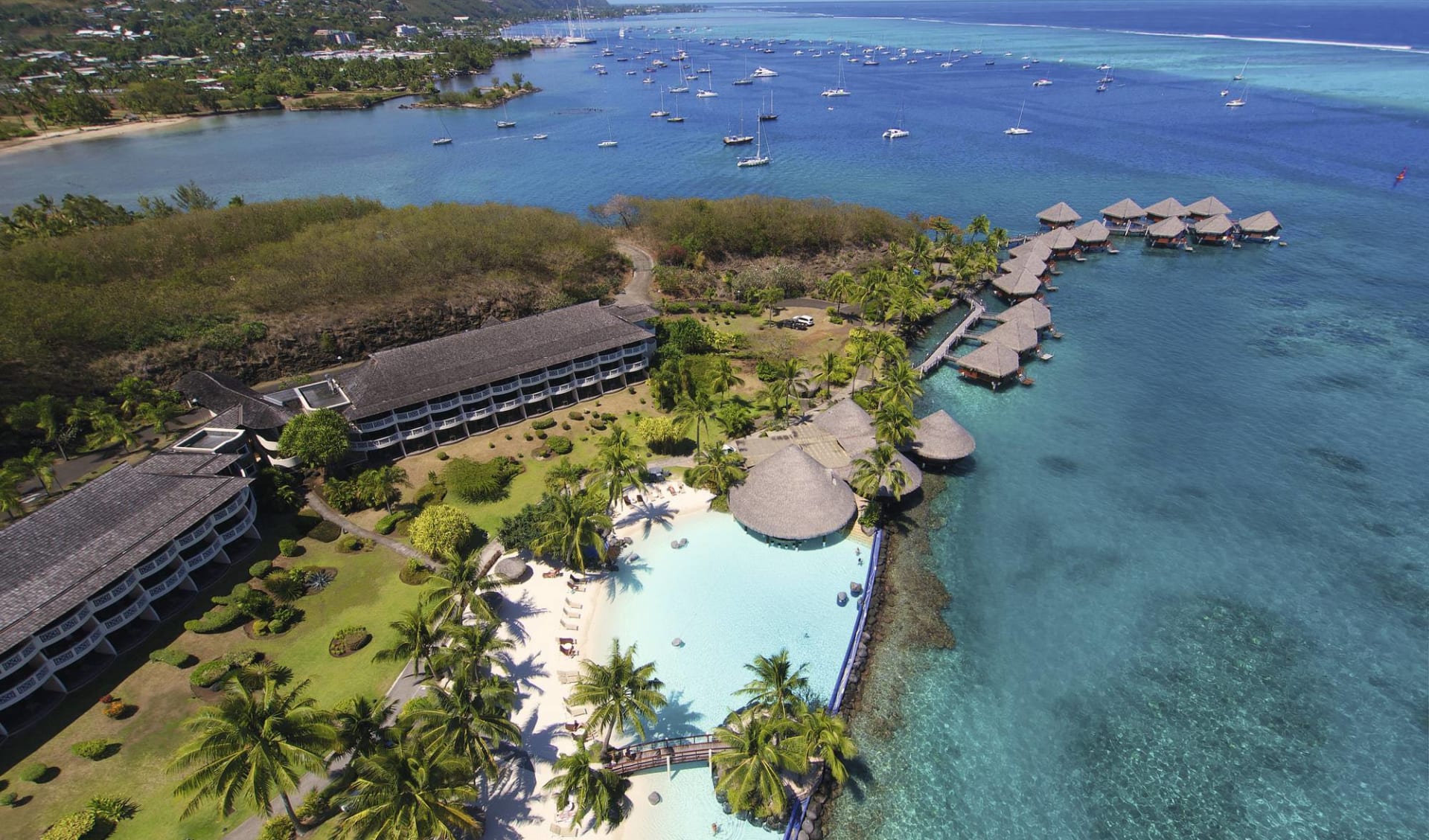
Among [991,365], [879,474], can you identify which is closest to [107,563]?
[879,474]

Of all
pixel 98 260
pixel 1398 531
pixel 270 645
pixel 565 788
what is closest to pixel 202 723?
pixel 270 645

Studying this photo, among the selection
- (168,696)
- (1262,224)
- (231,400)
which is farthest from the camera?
(1262,224)

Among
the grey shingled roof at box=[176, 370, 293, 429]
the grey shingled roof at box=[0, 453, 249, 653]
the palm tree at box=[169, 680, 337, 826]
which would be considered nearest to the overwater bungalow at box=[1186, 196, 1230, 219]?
the grey shingled roof at box=[176, 370, 293, 429]

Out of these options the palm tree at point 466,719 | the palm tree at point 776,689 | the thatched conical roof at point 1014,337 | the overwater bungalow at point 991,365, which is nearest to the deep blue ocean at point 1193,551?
the overwater bungalow at point 991,365

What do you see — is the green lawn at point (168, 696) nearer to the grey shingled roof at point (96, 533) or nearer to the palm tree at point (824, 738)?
the grey shingled roof at point (96, 533)

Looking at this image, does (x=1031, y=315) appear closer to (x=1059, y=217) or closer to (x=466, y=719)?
(x=1059, y=217)

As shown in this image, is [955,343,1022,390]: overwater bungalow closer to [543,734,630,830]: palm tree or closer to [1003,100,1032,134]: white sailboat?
[543,734,630,830]: palm tree

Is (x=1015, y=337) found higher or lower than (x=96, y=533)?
lower
